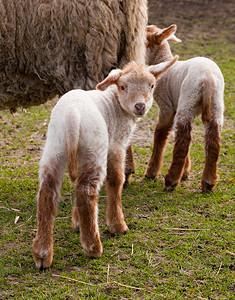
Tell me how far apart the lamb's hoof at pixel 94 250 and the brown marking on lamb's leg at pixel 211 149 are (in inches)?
61.6

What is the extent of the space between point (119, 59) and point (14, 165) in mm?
1846

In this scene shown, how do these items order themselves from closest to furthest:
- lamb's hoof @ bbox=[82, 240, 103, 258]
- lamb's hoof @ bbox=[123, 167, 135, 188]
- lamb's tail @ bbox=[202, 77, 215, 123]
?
lamb's hoof @ bbox=[82, 240, 103, 258] < lamb's tail @ bbox=[202, 77, 215, 123] < lamb's hoof @ bbox=[123, 167, 135, 188]

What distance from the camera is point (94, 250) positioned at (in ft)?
11.6

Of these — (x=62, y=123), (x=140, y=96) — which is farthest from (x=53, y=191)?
(x=140, y=96)

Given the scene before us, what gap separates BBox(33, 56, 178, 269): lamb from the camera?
3.30m

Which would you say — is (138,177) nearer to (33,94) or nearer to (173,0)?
(33,94)

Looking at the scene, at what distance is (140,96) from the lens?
3.67 meters

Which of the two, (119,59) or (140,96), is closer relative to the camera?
(140,96)

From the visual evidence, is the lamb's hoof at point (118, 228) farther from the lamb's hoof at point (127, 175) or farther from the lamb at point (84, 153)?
the lamb's hoof at point (127, 175)

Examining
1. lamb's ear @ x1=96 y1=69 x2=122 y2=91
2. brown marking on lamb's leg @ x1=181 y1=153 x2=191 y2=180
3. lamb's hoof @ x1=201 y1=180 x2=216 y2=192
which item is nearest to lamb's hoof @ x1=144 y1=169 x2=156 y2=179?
brown marking on lamb's leg @ x1=181 y1=153 x2=191 y2=180

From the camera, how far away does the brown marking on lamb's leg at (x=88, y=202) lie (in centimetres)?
335

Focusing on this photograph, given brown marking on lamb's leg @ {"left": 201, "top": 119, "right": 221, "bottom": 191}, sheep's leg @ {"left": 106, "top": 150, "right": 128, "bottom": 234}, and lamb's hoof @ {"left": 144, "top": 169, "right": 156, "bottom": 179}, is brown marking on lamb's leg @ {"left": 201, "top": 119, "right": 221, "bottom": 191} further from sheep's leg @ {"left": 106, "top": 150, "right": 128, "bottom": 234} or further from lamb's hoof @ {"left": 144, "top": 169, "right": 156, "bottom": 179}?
sheep's leg @ {"left": 106, "top": 150, "right": 128, "bottom": 234}

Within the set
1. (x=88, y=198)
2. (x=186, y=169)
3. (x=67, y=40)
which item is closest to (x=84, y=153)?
(x=88, y=198)

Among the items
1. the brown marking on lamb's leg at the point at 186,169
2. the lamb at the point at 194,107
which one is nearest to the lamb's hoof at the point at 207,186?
the lamb at the point at 194,107
